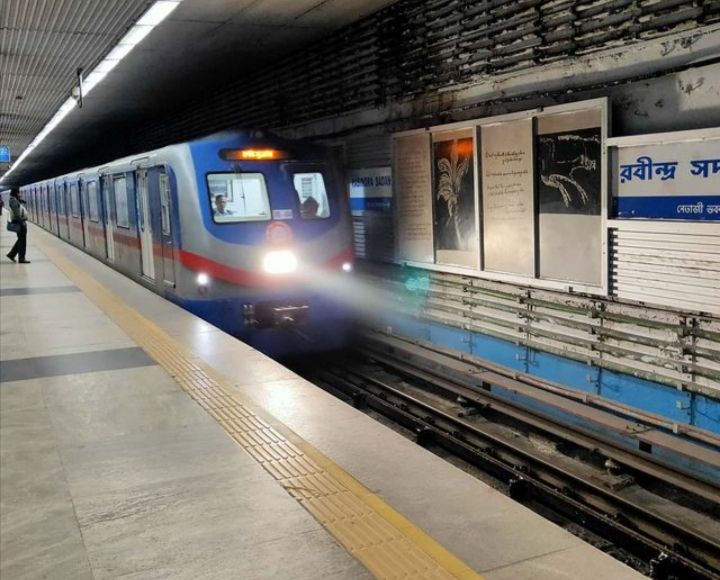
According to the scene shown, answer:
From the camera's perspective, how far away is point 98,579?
2.77m

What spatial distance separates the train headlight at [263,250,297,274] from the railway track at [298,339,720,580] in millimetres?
1351

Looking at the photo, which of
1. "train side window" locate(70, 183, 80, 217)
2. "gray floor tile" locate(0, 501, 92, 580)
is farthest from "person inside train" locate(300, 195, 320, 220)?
"train side window" locate(70, 183, 80, 217)

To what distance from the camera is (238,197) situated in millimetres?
8633

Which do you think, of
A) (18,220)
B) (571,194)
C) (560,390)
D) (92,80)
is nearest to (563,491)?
(560,390)

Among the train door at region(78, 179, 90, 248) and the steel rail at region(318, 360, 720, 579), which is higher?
the train door at region(78, 179, 90, 248)

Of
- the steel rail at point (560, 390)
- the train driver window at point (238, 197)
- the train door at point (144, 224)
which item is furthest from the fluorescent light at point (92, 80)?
the steel rail at point (560, 390)

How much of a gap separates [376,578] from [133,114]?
18873 millimetres

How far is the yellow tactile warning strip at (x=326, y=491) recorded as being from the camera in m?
2.85

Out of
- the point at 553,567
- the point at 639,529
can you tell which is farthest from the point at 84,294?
the point at 553,567

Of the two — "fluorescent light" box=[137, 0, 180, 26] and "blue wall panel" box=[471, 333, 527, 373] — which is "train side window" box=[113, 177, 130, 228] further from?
"blue wall panel" box=[471, 333, 527, 373]

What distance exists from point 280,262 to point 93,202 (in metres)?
8.01

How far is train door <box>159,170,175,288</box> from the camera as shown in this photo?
8.84m

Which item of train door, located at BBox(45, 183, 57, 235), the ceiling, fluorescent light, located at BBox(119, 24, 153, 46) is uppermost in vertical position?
the ceiling

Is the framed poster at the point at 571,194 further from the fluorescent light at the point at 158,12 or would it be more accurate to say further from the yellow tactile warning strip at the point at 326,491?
the fluorescent light at the point at 158,12
